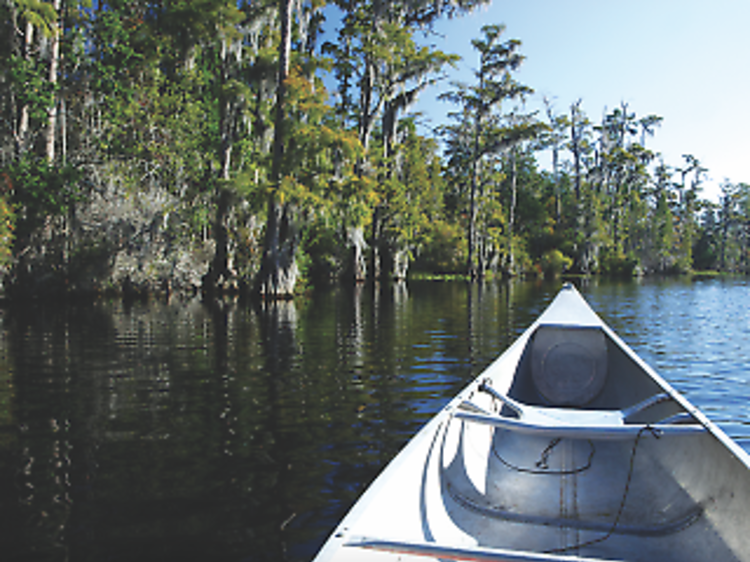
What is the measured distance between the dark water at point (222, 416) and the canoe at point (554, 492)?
0.96m

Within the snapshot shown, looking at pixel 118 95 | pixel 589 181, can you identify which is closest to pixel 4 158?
pixel 118 95

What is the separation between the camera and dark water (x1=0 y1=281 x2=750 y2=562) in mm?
3557

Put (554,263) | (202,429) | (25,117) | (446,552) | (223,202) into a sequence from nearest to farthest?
(446,552) < (202,429) < (25,117) < (223,202) < (554,263)

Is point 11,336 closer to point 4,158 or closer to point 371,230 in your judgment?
point 4,158

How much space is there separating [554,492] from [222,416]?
3.78 m

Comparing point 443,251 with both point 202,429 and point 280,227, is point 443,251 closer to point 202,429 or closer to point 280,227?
point 280,227

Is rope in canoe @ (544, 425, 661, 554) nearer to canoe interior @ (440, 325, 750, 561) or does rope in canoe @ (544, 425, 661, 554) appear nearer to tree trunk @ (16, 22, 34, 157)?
canoe interior @ (440, 325, 750, 561)

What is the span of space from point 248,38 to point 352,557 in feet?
93.7

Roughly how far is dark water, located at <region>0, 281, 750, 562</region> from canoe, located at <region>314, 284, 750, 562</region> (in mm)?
957

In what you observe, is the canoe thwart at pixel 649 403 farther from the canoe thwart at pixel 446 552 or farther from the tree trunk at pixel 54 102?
the tree trunk at pixel 54 102

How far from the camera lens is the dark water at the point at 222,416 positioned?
3557mm

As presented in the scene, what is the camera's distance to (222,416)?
6094mm

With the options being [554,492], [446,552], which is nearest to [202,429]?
[554,492]

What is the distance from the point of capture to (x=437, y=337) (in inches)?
485
